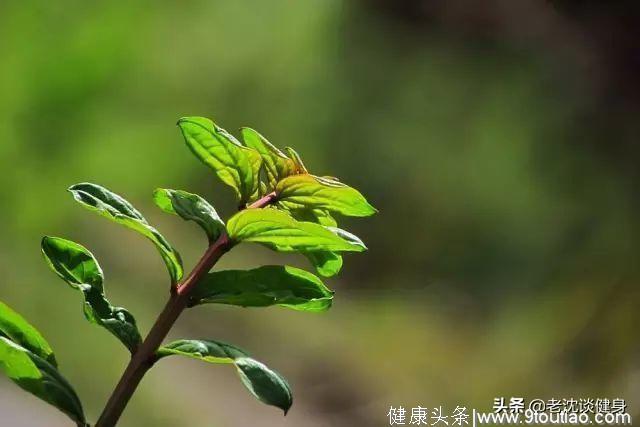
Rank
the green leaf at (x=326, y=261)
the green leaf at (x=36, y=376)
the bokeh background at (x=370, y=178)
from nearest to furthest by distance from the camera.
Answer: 1. the green leaf at (x=36, y=376)
2. the green leaf at (x=326, y=261)
3. the bokeh background at (x=370, y=178)

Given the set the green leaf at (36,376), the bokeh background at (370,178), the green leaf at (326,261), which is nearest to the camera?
the green leaf at (36,376)

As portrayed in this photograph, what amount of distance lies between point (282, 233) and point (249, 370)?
83 mm

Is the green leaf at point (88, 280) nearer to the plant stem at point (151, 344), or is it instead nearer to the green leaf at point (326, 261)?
the plant stem at point (151, 344)

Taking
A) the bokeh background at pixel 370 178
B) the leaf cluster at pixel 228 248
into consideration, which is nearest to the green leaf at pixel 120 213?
the leaf cluster at pixel 228 248

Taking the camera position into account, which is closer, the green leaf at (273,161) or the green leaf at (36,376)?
the green leaf at (36,376)

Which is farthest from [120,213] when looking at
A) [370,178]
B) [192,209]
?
[370,178]

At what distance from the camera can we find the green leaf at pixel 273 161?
1.51 ft

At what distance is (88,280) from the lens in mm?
423

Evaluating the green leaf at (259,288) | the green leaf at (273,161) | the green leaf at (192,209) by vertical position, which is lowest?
the green leaf at (259,288)

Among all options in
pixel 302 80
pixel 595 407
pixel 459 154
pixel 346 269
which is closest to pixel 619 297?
pixel 595 407

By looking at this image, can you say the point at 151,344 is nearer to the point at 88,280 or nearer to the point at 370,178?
the point at 88,280

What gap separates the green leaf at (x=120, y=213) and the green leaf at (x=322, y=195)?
8 cm

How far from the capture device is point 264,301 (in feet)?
1.39

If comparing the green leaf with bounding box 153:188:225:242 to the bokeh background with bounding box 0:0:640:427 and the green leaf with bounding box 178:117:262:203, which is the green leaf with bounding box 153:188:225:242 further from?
the bokeh background with bounding box 0:0:640:427
